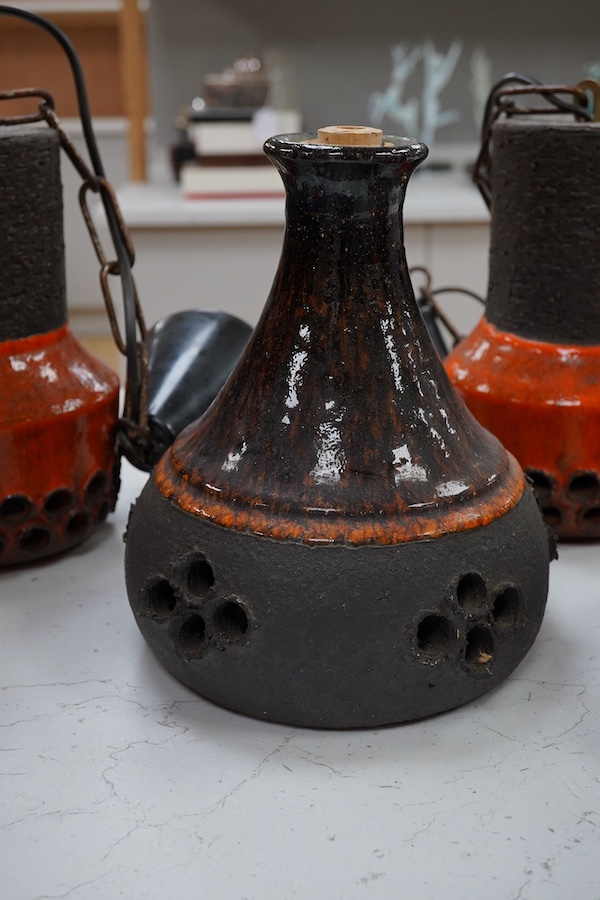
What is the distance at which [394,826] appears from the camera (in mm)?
612

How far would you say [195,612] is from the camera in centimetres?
67

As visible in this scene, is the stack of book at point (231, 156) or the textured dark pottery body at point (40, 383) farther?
the stack of book at point (231, 156)

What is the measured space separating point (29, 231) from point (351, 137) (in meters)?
0.33

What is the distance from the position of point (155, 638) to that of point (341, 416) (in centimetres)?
20

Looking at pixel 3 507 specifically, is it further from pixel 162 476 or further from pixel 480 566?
pixel 480 566

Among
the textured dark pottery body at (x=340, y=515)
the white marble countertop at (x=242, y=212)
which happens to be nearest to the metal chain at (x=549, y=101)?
the textured dark pottery body at (x=340, y=515)

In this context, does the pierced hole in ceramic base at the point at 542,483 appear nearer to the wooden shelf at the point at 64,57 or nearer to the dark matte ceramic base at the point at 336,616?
the dark matte ceramic base at the point at 336,616

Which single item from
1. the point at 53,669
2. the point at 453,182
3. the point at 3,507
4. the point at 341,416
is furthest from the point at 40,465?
the point at 453,182

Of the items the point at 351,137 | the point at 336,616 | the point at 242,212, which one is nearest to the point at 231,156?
the point at 242,212

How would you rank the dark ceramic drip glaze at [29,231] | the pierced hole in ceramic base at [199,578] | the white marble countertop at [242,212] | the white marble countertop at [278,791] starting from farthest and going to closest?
the white marble countertop at [242,212]
the dark ceramic drip glaze at [29,231]
the pierced hole in ceramic base at [199,578]
the white marble countertop at [278,791]

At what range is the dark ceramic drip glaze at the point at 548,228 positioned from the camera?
2.86 ft

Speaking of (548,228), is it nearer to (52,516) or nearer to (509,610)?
(509,610)

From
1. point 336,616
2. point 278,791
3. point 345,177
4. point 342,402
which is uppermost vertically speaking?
point 345,177

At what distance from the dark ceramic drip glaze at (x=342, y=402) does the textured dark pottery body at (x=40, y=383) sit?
0.21 m
